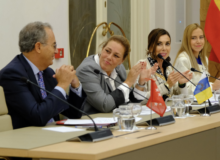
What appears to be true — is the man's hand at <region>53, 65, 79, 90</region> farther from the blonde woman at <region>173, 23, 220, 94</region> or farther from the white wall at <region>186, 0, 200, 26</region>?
the white wall at <region>186, 0, 200, 26</region>

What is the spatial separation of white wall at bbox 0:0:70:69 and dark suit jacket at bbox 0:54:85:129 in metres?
1.14

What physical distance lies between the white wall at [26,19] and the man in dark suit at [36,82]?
1.00m

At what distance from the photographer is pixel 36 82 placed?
6.39 feet

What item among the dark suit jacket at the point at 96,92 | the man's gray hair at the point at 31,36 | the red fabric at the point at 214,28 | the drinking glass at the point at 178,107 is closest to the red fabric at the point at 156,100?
the drinking glass at the point at 178,107

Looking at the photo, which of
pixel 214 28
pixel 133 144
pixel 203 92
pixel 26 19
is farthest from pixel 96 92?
pixel 214 28

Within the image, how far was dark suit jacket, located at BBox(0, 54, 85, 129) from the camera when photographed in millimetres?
1758

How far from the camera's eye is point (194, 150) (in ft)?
5.50

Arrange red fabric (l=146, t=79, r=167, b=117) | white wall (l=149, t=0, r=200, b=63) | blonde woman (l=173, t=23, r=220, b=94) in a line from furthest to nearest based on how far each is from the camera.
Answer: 1. white wall (l=149, t=0, r=200, b=63)
2. blonde woman (l=173, t=23, r=220, b=94)
3. red fabric (l=146, t=79, r=167, b=117)

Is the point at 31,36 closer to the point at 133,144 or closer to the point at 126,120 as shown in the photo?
the point at 126,120

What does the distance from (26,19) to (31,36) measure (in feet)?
4.10

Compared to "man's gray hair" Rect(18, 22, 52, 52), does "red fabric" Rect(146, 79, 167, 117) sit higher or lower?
lower

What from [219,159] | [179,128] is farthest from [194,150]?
[219,159]

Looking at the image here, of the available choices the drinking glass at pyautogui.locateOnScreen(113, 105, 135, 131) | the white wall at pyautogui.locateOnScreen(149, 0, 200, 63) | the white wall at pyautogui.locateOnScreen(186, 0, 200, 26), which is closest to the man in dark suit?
the drinking glass at pyautogui.locateOnScreen(113, 105, 135, 131)

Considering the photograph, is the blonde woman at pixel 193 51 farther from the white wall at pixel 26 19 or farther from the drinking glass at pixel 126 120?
the drinking glass at pixel 126 120
